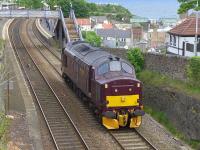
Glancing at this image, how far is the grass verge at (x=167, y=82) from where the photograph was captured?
22066 mm

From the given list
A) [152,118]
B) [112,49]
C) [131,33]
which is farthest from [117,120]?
[131,33]

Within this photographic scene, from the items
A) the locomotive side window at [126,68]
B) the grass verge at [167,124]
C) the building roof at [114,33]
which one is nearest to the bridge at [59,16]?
the grass verge at [167,124]

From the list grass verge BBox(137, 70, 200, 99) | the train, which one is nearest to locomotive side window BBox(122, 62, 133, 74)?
the train

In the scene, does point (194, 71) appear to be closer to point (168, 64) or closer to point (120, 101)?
point (168, 64)

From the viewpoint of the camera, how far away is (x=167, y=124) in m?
22.2

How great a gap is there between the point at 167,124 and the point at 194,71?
2.73 meters

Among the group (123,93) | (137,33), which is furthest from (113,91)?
(137,33)

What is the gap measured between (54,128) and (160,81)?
23.2 ft

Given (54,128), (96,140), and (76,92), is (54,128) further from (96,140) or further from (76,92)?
(76,92)

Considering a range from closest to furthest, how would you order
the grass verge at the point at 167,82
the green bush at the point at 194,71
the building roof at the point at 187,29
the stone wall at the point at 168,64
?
the grass verge at the point at 167,82 → the green bush at the point at 194,71 → the stone wall at the point at 168,64 → the building roof at the point at 187,29

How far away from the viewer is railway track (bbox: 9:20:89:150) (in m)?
19.1

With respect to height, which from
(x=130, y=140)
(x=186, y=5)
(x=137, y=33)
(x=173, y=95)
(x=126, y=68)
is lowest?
(x=130, y=140)

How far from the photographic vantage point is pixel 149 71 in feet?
91.2

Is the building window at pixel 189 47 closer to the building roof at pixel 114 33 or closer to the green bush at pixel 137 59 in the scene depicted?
the green bush at pixel 137 59
